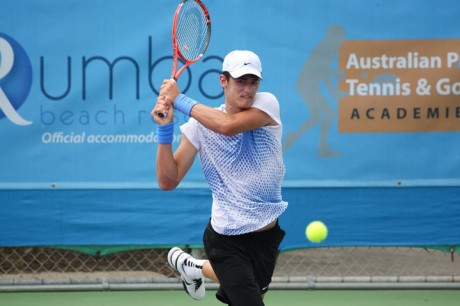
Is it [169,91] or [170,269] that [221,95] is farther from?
[169,91]

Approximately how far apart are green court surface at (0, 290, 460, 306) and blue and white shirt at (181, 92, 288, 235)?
7.06 ft

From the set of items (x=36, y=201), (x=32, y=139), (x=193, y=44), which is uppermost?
(x=193, y=44)

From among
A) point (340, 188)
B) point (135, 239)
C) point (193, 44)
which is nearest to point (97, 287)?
point (135, 239)

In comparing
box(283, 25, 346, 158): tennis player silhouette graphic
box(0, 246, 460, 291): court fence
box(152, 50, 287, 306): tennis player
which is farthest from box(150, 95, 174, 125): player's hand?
box(0, 246, 460, 291): court fence

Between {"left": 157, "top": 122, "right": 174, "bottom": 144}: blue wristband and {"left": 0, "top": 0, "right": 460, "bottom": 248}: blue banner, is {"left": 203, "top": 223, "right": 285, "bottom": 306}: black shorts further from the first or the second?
{"left": 0, "top": 0, "right": 460, "bottom": 248}: blue banner

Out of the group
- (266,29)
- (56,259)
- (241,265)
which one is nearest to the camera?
(241,265)

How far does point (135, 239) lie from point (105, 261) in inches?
37.6

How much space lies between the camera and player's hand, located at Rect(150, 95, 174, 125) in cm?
436

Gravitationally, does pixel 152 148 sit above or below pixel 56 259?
above

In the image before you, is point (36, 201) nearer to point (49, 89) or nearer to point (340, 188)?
point (49, 89)

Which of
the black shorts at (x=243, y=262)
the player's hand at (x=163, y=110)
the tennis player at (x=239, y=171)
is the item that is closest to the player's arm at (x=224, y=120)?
the tennis player at (x=239, y=171)

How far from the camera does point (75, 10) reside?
6973 mm

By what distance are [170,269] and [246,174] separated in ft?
10.2

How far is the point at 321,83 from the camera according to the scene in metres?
6.98
